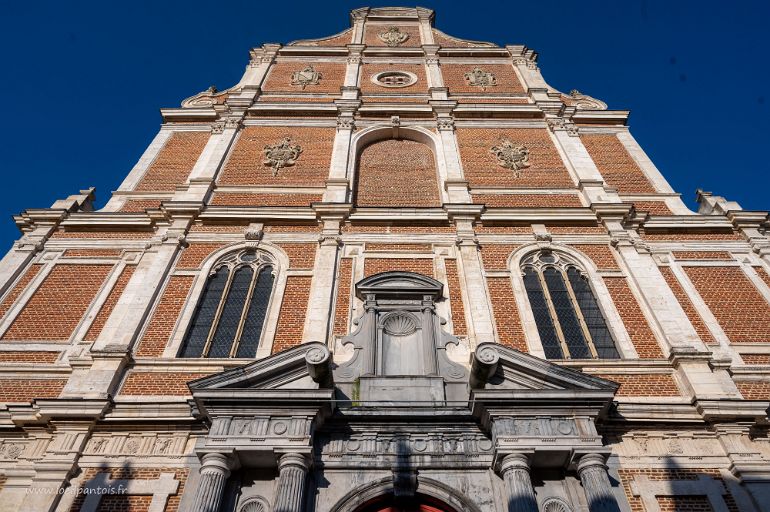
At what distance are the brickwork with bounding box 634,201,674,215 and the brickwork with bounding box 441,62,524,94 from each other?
6873mm

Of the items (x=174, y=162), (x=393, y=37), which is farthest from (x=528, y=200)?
(x=393, y=37)

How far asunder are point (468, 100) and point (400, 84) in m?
2.86

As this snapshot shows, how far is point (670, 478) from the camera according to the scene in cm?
838

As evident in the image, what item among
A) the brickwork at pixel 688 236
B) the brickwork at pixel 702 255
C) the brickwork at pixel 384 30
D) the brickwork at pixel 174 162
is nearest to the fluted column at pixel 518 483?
the brickwork at pixel 702 255

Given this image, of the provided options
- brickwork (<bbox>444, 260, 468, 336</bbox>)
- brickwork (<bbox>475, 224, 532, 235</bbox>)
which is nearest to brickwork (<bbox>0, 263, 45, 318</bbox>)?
brickwork (<bbox>444, 260, 468, 336</bbox>)

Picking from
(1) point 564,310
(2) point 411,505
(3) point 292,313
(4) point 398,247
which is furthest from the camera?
(4) point 398,247

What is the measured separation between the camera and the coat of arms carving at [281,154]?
51.4ft

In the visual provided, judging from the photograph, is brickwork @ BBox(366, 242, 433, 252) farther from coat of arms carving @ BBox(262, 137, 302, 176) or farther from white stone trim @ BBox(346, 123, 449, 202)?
coat of arms carving @ BBox(262, 137, 302, 176)

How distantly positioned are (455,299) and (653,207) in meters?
6.79

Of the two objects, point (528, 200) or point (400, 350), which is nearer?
point (400, 350)

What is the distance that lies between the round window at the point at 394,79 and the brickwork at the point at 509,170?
163 inches

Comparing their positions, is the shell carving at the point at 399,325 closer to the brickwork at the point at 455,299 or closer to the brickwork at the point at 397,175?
the brickwork at the point at 455,299

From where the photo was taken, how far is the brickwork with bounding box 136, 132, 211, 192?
1520 cm

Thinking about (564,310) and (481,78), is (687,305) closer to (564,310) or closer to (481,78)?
(564,310)
